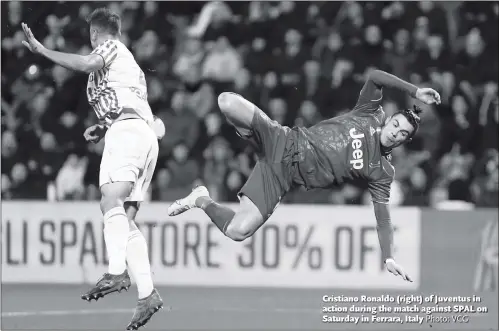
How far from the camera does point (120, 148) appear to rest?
7543mm

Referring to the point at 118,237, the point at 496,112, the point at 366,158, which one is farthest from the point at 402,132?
the point at 496,112

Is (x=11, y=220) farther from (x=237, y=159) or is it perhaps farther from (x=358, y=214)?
(x=358, y=214)

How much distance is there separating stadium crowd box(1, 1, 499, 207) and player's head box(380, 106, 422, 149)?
4545 mm

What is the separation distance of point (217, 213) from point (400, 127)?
1702 millimetres

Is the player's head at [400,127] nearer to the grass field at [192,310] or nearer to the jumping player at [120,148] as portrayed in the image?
the jumping player at [120,148]

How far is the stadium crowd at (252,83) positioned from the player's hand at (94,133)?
443 centimetres

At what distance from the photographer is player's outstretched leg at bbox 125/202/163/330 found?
773 cm

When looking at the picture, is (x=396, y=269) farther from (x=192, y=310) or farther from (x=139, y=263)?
(x=192, y=310)

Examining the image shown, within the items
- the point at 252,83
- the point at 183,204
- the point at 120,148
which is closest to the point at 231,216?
the point at 183,204

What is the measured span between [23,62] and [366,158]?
268 inches

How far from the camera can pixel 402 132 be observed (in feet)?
25.7

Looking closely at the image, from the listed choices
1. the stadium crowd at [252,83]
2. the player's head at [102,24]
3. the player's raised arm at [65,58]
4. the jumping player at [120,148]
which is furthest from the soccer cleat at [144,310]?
the stadium crowd at [252,83]

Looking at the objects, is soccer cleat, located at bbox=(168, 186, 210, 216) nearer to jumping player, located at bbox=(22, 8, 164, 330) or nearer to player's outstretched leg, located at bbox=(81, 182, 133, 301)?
jumping player, located at bbox=(22, 8, 164, 330)

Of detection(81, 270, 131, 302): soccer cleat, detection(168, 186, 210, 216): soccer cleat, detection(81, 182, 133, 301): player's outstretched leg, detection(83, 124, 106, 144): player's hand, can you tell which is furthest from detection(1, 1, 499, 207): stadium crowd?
detection(81, 270, 131, 302): soccer cleat
